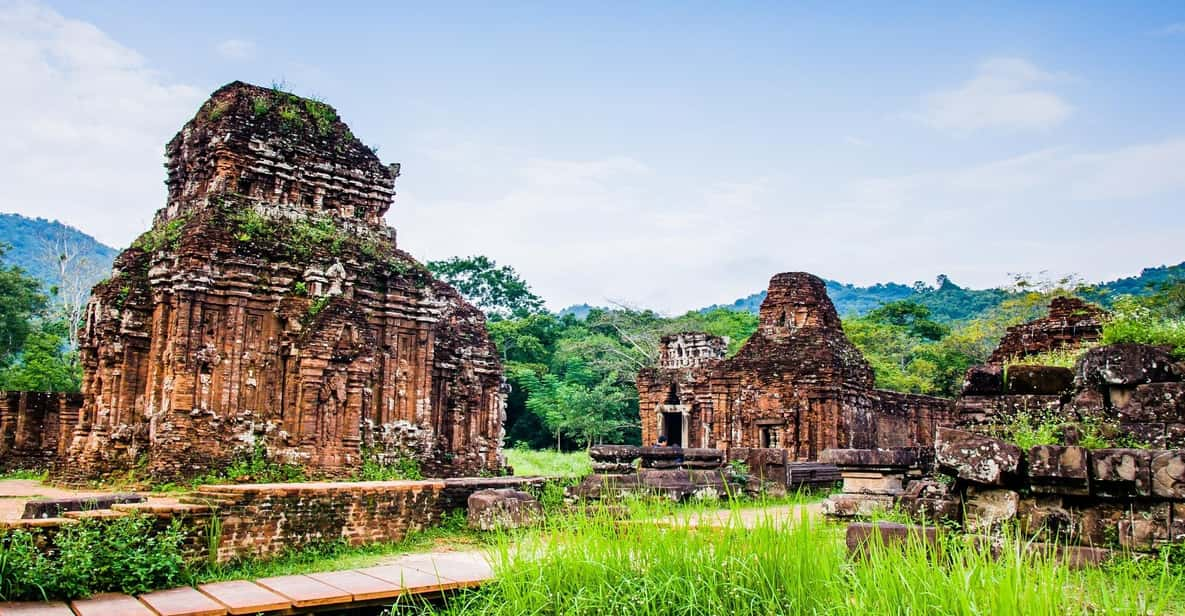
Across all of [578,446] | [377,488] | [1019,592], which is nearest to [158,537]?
[377,488]

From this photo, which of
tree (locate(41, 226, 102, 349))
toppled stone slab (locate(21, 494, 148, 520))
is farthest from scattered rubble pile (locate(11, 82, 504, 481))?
tree (locate(41, 226, 102, 349))

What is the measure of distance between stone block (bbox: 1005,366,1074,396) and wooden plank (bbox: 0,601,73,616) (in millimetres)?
7362

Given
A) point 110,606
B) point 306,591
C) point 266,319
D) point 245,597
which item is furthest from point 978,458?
Answer: point 266,319

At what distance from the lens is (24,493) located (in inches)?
533

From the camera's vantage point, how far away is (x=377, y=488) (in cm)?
849

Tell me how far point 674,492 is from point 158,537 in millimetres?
6268

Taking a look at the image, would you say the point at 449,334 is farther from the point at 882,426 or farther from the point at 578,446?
the point at 578,446

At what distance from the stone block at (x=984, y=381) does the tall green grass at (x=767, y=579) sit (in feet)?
9.08

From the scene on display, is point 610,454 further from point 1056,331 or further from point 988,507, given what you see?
point 1056,331

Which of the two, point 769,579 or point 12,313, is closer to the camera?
point 769,579

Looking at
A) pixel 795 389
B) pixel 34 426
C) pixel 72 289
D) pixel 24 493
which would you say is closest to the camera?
pixel 24 493

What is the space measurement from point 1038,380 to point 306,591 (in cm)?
623

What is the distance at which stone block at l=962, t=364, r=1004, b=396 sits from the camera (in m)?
8.10

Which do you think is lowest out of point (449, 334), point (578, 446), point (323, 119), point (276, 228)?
point (578, 446)
